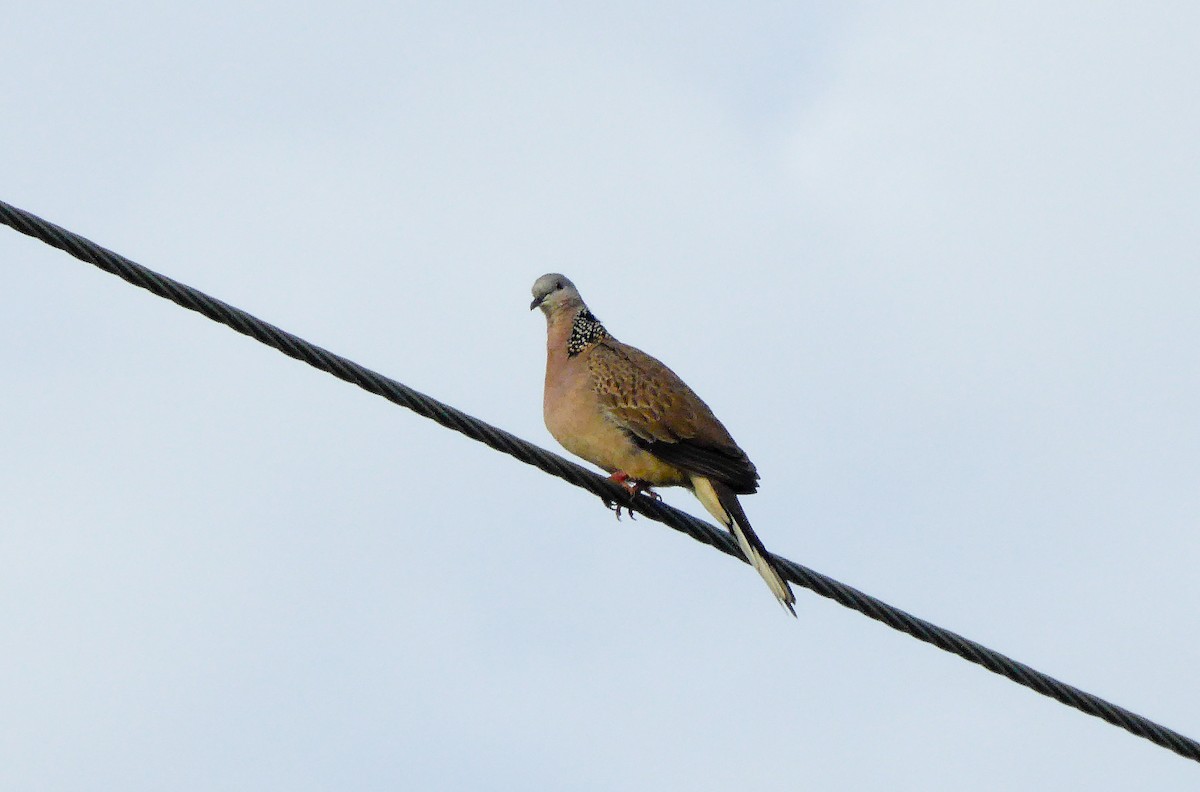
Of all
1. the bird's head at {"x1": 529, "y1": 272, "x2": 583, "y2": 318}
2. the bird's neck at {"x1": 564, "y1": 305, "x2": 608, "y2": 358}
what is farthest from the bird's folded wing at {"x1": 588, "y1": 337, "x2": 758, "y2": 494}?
the bird's head at {"x1": 529, "y1": 272, "x2": 583, "y2": 318}

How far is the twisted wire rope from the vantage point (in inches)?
150

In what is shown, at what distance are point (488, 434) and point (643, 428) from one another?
2004 millimetres

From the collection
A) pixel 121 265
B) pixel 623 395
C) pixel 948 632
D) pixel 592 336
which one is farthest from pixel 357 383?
pixel 592 336

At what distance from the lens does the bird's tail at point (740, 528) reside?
211 inches

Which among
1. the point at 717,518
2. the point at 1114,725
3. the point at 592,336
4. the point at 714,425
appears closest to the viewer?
the point at 1114,725

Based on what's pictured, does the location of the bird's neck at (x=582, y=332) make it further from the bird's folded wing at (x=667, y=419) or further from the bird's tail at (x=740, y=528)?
the bird's tail at (x=740, y=528)

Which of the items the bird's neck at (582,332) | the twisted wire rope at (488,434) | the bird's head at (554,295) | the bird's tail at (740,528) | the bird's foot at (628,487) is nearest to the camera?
the twisted wire rope at (488,434)

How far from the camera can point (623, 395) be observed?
21.8ft

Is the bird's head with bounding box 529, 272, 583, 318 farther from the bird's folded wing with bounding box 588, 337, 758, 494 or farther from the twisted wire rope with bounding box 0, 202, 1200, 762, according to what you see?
the twisted wire rope with bounding box 0, 202, 1200, 762

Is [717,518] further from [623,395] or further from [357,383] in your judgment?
[357,383]

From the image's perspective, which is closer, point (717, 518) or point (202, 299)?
point (202, 299)

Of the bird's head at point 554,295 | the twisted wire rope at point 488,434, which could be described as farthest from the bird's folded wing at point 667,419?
the twisted wire rope at point 488,434

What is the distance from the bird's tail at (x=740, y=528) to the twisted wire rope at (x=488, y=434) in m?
0.26

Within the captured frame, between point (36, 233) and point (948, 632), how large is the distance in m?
2.42
